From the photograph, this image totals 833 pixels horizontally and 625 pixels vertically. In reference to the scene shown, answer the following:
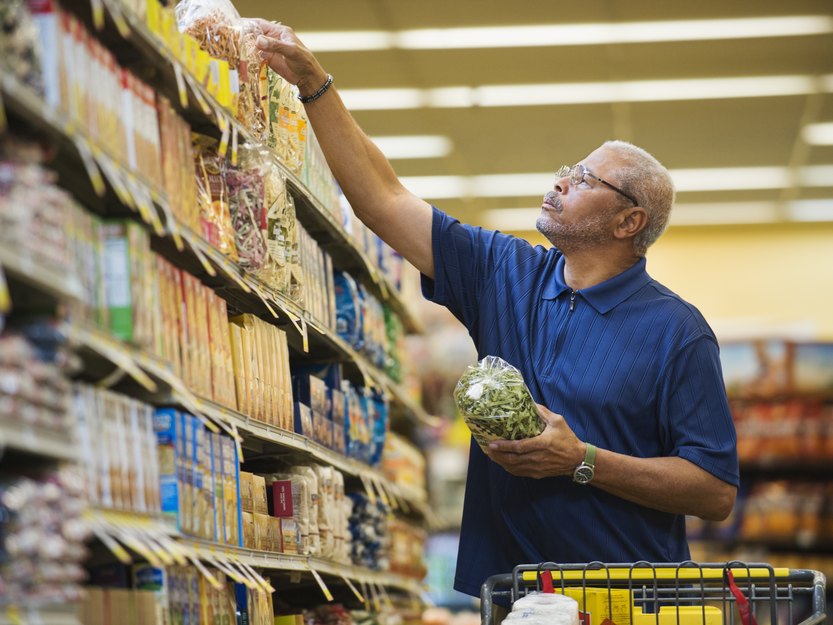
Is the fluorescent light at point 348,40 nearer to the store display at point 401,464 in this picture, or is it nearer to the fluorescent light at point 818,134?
the store display at point 401,464

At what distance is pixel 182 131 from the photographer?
2.73m

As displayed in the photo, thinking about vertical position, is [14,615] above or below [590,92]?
below

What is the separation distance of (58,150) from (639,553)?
194cm

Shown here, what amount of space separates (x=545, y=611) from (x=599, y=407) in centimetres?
88

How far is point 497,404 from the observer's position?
3020 millimetres

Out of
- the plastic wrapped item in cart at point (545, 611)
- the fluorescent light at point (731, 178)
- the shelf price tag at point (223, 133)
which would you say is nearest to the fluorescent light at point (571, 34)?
the fluorescent light at point (731, 178)

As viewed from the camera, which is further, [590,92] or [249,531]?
[590,92]

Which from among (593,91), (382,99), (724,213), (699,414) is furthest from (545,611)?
(724,213)

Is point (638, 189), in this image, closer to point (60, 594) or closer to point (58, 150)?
point (58, 150)

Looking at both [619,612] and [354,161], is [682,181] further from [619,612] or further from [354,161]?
[619,612]

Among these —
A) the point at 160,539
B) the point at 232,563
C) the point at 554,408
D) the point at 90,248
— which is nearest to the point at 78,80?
the point at 90,248

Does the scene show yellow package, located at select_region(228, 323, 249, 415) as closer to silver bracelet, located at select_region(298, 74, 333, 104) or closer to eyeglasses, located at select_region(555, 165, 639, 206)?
silver bracelet, located at select_region(298, 74, 333, 104)

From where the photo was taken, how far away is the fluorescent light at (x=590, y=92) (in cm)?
804

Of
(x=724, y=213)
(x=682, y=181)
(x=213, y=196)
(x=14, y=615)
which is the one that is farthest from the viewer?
(x=724, y=213)
